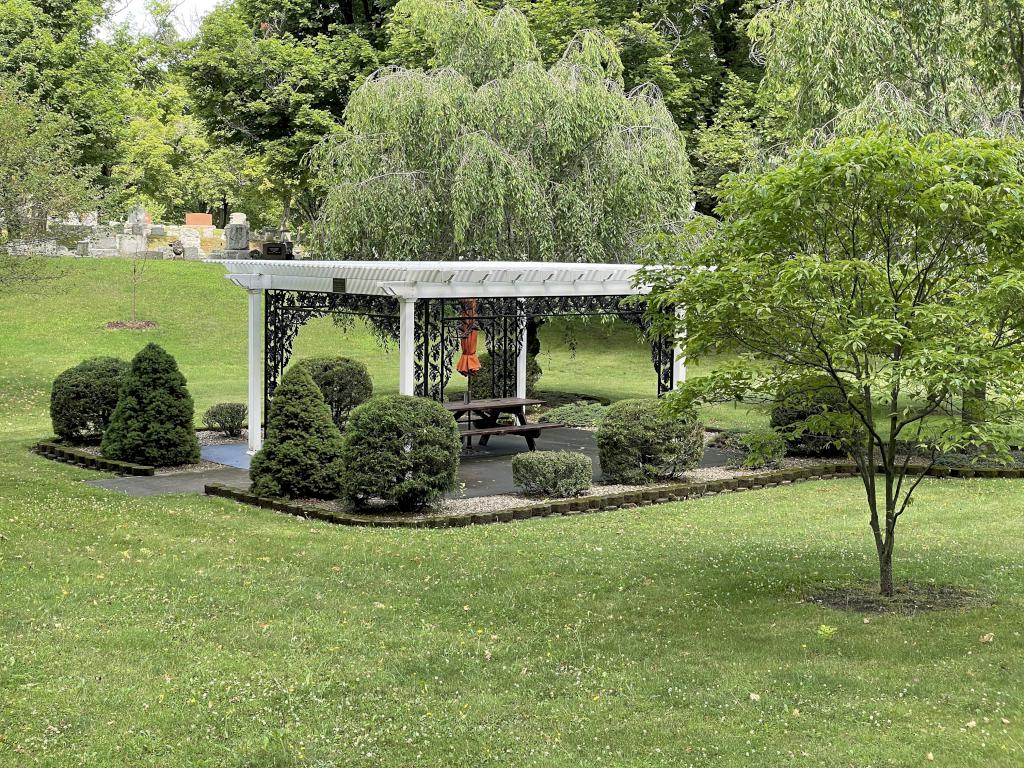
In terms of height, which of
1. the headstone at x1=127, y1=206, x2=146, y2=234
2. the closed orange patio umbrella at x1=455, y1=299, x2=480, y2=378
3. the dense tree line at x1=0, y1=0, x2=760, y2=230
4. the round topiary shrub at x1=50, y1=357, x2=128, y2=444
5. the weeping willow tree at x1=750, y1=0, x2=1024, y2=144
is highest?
the dense tree line at x1=0, y1=0, x2=760, y2=230

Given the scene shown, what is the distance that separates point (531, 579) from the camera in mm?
10188

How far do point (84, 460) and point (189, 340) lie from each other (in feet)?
52.8

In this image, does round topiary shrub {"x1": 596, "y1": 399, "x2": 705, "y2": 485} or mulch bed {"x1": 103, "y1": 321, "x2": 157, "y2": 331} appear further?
mulch bed {"x1": 103, "y1": 321, "x2": 157, "y2": 331}

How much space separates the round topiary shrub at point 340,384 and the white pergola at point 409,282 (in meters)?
1.02

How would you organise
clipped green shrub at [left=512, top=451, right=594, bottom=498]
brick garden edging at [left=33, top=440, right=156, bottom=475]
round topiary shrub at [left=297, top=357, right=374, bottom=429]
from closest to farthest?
clipped green shrub at [left=512, top=451, right=594, bottom=498] → brick garden edging at [left=33, top=440, right=156, bottom=475] → round topiary shrub at [left=297, top=357, right=374, bottom=429]

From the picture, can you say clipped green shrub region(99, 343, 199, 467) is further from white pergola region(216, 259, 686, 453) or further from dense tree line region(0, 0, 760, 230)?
dense tree line region(0, 0, 760, 230)

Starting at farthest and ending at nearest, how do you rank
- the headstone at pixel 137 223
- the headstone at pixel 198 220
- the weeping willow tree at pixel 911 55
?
the headstone at pixel 198 220, the headstone at pixel 137 223, the weeping willow tree at pixel 911 55

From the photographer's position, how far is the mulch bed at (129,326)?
107 ft

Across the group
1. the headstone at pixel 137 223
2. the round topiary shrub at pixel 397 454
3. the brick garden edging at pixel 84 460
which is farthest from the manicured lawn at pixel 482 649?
the headstone at pixel 137 223

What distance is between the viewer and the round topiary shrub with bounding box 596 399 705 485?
15.8m

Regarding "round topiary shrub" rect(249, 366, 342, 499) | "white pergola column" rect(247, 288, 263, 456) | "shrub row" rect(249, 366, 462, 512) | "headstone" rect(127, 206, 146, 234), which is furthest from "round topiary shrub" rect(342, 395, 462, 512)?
"headstone" rect(127, 206, 146, 234)

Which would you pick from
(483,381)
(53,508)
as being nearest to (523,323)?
(483,381)

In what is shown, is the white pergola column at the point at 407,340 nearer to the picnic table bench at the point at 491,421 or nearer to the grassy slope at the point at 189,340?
the picnic table bench at the point at 491,421

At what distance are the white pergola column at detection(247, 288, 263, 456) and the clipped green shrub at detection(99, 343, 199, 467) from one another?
1038mm
